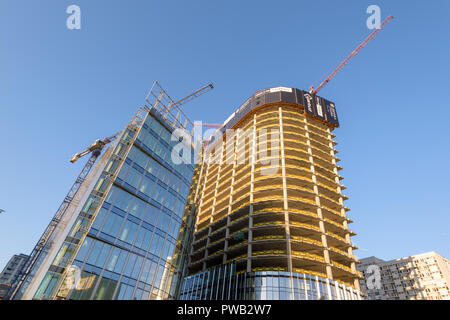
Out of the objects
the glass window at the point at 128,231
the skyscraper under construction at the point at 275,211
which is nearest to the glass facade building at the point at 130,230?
the glass window at the point at 128,231

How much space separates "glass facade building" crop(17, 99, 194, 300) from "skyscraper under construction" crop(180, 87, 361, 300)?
14.9m

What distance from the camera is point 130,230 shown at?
37.8 meters

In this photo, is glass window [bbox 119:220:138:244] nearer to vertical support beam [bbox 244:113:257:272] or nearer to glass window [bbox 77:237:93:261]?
glass window [bbox 77:237:93:261]

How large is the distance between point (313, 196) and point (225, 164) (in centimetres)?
3198

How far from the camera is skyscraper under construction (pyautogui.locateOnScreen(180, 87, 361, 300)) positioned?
165 ft

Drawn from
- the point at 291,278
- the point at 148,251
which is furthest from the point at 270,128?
the point at 148,251

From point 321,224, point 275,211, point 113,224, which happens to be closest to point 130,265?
point 113,224

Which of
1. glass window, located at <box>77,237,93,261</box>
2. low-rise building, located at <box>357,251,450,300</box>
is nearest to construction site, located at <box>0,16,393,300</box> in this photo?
glass window, located at <box>77,237,93,261</box>

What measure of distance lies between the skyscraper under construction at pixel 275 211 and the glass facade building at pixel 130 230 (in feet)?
48.8

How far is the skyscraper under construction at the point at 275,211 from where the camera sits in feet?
165

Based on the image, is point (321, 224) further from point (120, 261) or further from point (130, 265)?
point (120, 261)

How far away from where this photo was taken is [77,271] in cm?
3086

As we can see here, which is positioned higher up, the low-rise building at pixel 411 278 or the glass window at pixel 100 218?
the low-rise building at pixel 411 278

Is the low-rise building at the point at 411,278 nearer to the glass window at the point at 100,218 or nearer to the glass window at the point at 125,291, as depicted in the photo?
the glass window at the point at 125,291
